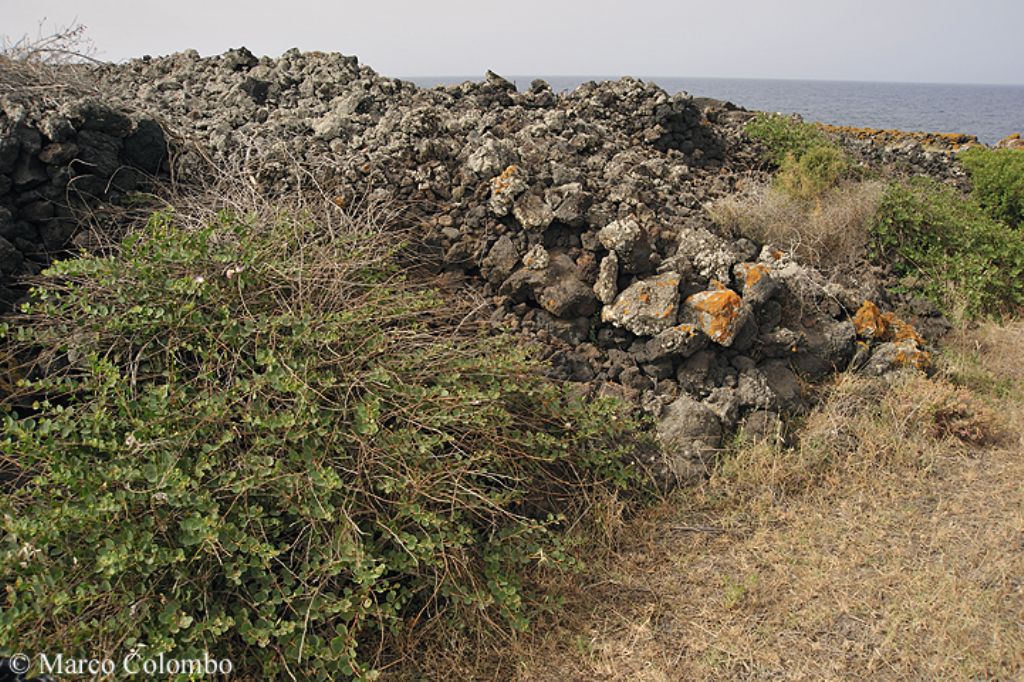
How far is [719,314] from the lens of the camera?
475 cm

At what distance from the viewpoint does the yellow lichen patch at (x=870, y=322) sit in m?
5.34

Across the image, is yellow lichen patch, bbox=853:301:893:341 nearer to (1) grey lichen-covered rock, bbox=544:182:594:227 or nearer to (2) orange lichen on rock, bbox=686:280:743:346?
(2) orange lichen on rock, bbox=686:280:743:346

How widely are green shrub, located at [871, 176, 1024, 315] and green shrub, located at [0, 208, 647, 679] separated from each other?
13.4 ft

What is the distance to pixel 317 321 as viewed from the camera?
3.48 meters

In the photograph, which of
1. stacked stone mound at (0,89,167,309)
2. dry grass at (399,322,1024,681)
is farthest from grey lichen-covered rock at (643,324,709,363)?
stacked stone mound at (0,89,167,309)

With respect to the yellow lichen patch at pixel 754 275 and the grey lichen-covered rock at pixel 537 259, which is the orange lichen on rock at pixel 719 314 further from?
the grey lichen-covered rock at pixel 537 259

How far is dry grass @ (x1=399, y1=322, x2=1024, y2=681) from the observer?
3.09 metres

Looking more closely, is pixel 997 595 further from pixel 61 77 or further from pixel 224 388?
pixel 61 77

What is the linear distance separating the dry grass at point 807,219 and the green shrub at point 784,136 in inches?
43.4

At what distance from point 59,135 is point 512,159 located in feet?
9.76

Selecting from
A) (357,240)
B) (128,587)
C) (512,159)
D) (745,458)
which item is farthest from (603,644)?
(512,159)

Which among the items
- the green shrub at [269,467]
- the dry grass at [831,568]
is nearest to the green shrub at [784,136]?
the dry grass at [831,568]

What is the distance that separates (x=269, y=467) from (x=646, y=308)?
8.68 feet

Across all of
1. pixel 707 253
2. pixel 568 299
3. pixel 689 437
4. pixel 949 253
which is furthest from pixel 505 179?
pixel 949 253
